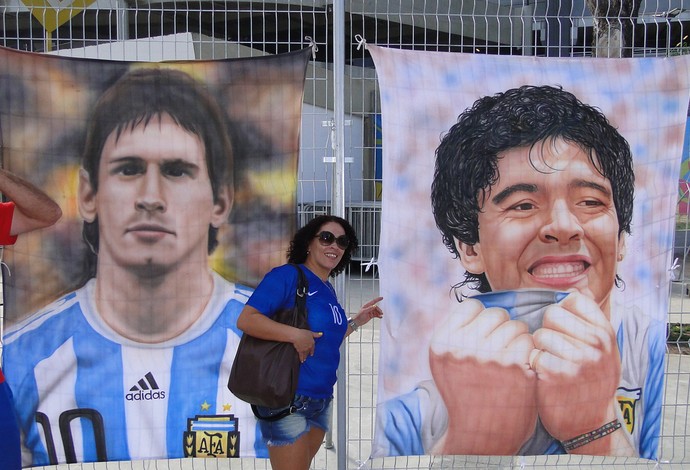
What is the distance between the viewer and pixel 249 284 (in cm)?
337

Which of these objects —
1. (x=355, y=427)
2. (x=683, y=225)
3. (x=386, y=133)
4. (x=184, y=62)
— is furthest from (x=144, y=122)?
(x=683, y=225)

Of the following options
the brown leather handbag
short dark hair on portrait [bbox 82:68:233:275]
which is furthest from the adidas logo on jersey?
the brown leather handbag

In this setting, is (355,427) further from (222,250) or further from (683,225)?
A: (683,225)

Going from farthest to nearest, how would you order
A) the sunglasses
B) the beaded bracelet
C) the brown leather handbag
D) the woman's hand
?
the beaded bracelet, the woman's hand, the sunglasses, the brown leather handbag

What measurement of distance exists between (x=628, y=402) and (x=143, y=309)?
2.35m

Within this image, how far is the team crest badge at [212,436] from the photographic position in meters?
Answer: 3.38

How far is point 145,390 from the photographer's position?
11.0 feet

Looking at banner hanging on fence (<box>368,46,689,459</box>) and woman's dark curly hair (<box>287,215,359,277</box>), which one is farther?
banner hanging on fence (<box>368,46,689,459</box>)

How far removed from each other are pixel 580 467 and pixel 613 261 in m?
1.35

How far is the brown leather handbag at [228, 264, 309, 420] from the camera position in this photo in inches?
99.3

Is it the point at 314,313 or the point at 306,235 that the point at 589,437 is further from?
the point at 306,235

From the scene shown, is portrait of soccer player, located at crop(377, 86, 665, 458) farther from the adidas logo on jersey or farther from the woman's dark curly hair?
the adidas logo on jersey

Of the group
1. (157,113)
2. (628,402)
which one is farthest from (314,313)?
(628,402)

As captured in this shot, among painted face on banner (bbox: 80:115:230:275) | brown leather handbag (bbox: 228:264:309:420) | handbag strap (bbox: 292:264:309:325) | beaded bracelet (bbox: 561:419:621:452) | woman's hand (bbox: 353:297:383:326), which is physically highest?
painted face on banner (bbox: 80:115:230:275)
